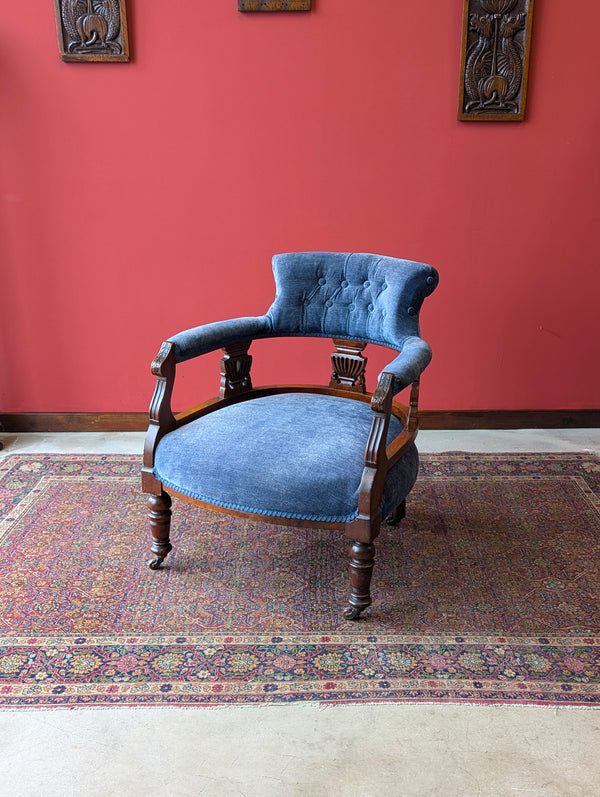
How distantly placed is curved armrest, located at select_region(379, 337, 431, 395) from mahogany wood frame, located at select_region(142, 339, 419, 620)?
1.5 inches

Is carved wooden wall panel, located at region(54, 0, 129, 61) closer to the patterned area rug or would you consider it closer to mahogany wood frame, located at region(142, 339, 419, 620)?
mahogany wood frame, located at region(142, 339, 419, 620)

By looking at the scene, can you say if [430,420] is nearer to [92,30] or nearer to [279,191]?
[279,191]

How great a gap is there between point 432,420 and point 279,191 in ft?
4.28

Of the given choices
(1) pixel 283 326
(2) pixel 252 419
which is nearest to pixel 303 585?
(2) pixel 252 419

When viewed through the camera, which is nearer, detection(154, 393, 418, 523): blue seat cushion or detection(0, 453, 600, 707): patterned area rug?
detection(0, 453, 600, 707): patterned area rug

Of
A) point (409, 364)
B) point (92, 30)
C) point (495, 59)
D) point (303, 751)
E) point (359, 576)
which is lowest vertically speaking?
point (303, 751)

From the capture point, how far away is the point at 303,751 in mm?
1616

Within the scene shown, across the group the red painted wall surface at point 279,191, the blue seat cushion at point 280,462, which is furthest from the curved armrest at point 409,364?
the red painted wall surface at point 279,191

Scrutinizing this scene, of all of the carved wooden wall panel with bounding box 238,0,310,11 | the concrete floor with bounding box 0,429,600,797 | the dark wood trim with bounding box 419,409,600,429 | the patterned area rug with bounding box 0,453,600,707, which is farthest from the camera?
the dark wood trim with bounding box 419,409,600,429

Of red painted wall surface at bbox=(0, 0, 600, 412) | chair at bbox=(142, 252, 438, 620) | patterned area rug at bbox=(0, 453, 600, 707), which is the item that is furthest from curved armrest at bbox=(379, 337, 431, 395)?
red painted wall surface at bbox=(0, 0, 600, 412)

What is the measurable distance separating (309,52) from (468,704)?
2628mm

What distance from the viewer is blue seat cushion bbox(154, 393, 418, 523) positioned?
6.32 feet

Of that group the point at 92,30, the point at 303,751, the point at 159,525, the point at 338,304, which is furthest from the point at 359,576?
the point at 92,30

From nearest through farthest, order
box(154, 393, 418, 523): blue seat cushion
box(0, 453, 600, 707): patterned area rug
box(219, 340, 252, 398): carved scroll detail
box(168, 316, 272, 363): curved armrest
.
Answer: box(0, 453, 600, 707): patterned area rug → box(154, 393, 418, 523): blue seat cushion → box(168, 316, 272, 363): curved armrest → box(219, 340, 252, 398): carved scroll detail
